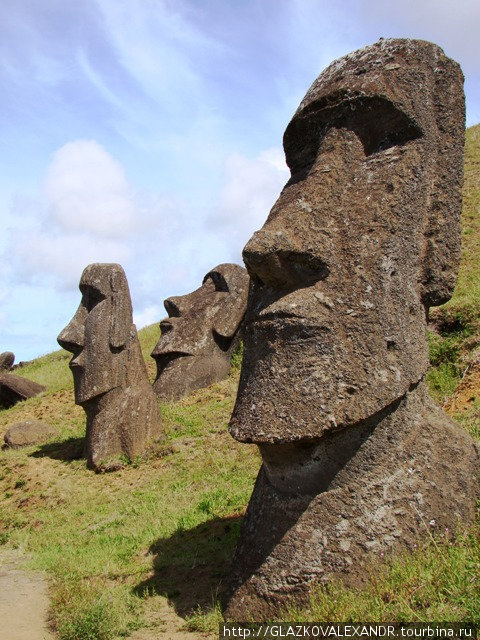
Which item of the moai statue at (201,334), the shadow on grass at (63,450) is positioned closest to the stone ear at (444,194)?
the shadow on grass at (63,450)

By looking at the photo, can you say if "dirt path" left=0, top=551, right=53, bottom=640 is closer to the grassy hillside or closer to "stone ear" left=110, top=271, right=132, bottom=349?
the grassy hillside

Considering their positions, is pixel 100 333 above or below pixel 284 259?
above

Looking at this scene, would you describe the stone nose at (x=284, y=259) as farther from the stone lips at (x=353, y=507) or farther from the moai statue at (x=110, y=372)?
the moai statue at (x=110, y=372)

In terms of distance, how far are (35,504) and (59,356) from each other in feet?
61.4

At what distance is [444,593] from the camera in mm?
3377

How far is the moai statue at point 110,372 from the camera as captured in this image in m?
10.2

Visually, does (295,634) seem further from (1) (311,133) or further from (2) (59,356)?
(2) (59,356)

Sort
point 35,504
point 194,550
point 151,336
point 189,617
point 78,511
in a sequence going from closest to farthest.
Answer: point 189,617
point 194,550
point 78,511
point 35,504
point 151,336

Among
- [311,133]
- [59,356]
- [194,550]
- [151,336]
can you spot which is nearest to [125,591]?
[194,550]

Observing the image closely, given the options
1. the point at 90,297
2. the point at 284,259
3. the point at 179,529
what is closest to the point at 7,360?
the point at 90,297

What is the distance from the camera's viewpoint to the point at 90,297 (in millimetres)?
11062

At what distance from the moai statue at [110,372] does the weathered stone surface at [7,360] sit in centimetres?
1750

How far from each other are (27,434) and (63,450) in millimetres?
1656

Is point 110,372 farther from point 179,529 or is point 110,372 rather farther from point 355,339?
point 355,339
